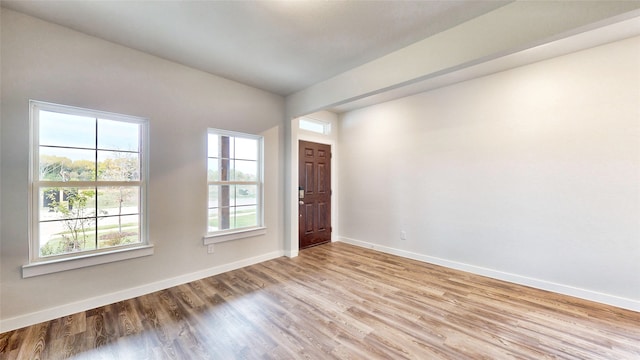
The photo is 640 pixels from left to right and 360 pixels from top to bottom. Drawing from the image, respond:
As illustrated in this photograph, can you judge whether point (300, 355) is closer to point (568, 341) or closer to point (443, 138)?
point (568, 341)

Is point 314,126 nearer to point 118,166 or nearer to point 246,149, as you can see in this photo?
point 246,149

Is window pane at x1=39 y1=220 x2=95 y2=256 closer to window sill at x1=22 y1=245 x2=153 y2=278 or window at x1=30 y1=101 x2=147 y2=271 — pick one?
window at x1=30 y1=101 x2=147 y2=271

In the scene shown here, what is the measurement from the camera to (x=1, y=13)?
6.57 feet

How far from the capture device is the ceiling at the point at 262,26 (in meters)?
1.97

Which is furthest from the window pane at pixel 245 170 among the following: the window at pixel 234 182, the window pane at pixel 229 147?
the window pane at pixel 229 147

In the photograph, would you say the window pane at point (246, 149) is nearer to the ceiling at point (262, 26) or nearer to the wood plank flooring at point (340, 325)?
the ceiling at point (262, 26)

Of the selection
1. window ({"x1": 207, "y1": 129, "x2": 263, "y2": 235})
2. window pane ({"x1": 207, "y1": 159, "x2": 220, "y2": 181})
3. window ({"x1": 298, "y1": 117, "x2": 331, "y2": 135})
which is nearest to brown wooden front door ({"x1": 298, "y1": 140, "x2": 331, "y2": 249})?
window ({"x1": 298, "y1": 117, "x2": 331, "y2": 135})

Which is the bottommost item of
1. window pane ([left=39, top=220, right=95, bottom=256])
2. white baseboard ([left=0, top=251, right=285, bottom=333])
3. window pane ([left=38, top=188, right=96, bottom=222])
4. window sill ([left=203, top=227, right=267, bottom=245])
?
white baseboard ([left=0, top=251, right=285, bottom=333])

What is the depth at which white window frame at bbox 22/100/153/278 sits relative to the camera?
2.16 m

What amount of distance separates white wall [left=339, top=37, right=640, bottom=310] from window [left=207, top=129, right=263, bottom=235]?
228 centimetres

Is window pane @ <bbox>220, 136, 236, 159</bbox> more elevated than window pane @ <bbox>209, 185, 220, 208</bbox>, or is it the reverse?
window pane @ <bbox>220, 136, 236, 159</bbox>

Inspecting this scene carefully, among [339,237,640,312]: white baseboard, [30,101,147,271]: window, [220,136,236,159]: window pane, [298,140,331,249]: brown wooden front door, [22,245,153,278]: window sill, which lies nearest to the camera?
[22,245,153,278]: window sill

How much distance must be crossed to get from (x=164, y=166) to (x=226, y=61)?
4.83ft

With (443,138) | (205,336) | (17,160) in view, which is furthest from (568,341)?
(17,160)
